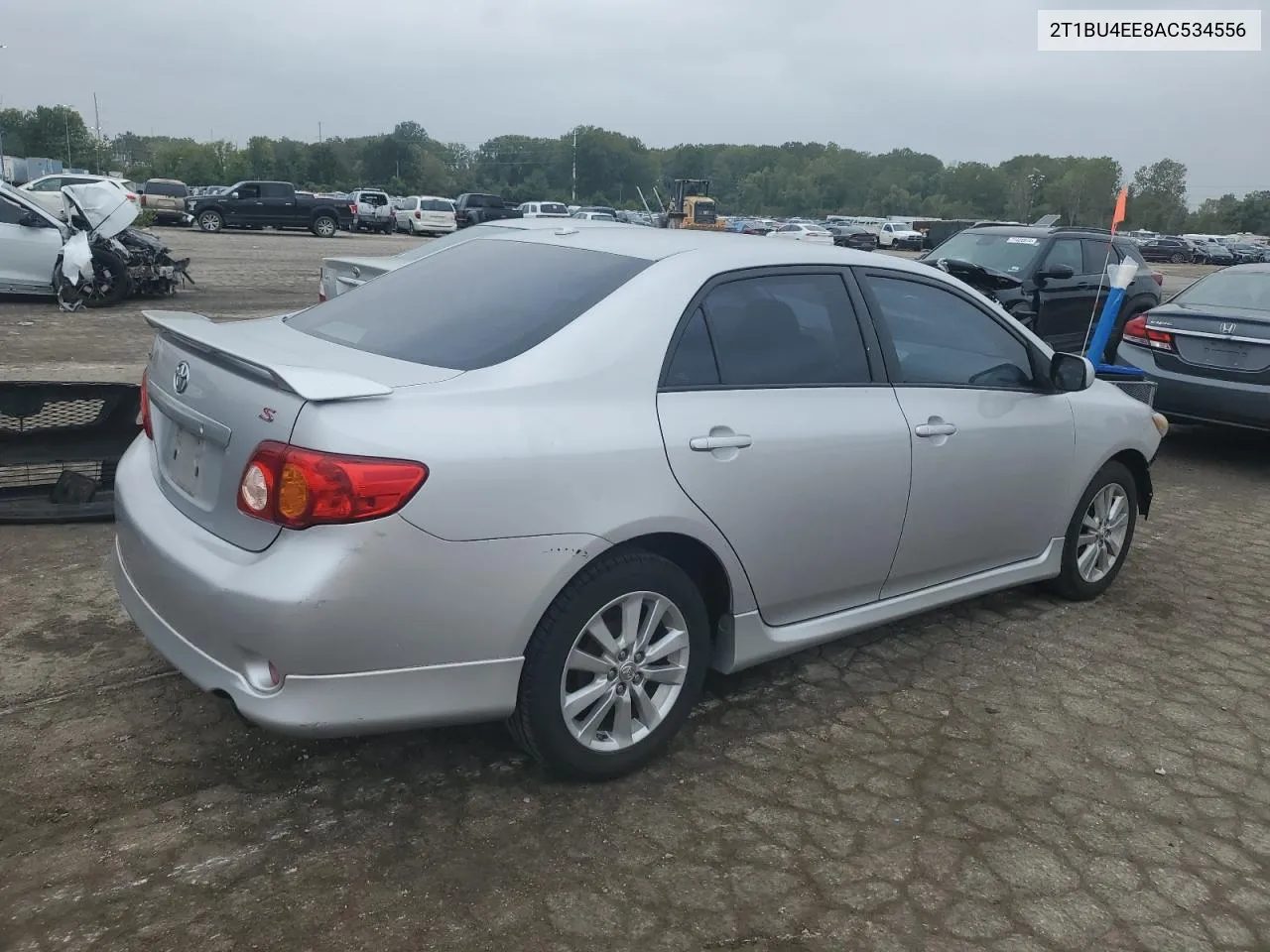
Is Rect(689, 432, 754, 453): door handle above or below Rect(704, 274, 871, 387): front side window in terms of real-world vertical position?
below

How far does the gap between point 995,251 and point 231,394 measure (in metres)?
9.63

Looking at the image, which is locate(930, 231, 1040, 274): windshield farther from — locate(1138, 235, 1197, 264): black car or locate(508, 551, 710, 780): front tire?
locate(1138, 235, 1197, 264): black car

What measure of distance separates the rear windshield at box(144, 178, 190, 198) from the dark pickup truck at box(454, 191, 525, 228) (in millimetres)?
10912

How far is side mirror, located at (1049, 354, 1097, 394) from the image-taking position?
14.5 ft

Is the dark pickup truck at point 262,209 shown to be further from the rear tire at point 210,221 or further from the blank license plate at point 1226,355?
the blank license plate at point 1226,355

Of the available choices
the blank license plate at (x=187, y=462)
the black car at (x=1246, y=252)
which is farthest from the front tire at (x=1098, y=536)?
the black car at (x=1246, y=252)

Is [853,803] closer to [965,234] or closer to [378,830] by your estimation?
[378,830]

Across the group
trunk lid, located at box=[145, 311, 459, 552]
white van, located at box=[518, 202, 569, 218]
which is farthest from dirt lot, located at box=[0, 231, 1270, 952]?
white van, located at box=[518, 202, 569, 218]

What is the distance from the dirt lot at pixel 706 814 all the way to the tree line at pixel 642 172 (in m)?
90.6

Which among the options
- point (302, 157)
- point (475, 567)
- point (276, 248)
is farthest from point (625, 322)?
point (302, 157)

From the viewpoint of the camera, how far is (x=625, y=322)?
125 inches

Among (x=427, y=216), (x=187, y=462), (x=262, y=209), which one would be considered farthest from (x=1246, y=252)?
(x=187, y=462)

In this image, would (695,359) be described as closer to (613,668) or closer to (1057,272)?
(613,668)

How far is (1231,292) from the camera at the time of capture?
869 cm
